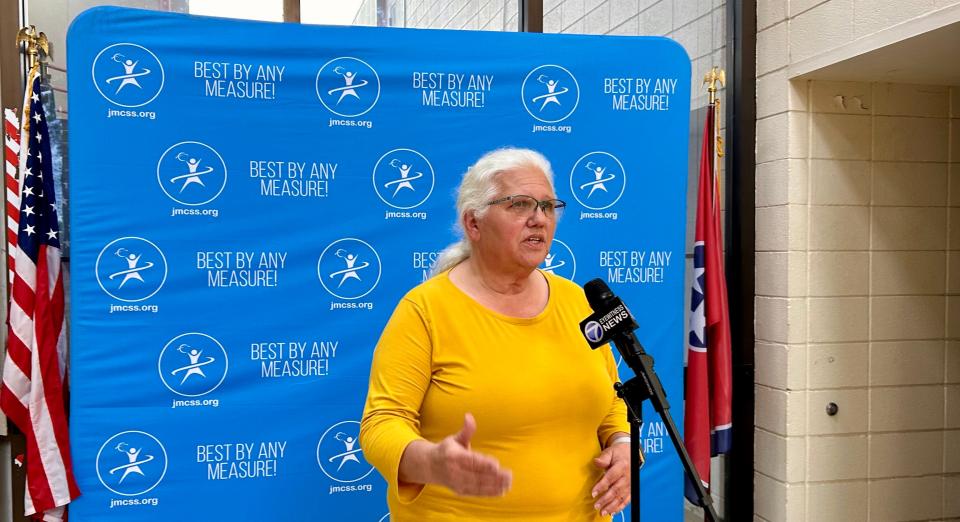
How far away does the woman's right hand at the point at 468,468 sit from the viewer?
113 cm

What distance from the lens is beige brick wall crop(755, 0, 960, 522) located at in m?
2.48

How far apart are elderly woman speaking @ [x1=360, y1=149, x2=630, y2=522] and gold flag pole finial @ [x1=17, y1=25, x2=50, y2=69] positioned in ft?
4.85

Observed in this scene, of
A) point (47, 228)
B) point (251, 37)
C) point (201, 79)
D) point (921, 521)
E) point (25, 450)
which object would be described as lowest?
point (921, 521)

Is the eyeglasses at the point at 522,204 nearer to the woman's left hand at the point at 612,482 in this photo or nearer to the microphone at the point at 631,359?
the microphone at the point at 631,359

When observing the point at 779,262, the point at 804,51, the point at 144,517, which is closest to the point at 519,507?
the point at 144,517

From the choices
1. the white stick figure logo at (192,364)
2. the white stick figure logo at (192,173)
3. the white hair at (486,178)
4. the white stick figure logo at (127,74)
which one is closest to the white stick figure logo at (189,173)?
the white stick figure logo at (192,173)

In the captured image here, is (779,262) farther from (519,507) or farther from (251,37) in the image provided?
(251,37)

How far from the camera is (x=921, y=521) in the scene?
2576 mm

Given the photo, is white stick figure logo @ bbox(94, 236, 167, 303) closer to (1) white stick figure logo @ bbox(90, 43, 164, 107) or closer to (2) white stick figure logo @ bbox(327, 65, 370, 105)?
(1) white stick figure logo @ bbox(90, 43, 164, 107)

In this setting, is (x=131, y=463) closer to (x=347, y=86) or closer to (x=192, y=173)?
(x=192, y=173)

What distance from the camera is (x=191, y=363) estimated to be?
86.5 inches

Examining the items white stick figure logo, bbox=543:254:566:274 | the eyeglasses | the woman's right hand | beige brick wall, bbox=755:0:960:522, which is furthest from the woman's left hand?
beige brick wall, bbox=755:0:960:522

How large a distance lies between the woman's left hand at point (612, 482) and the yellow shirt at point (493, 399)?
0.03 metres

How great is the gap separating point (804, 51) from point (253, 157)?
1.85m
